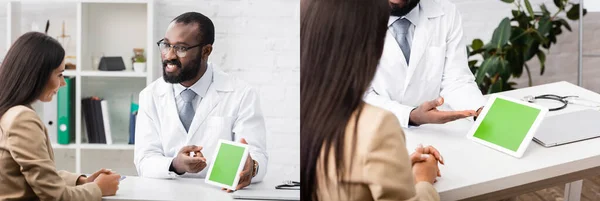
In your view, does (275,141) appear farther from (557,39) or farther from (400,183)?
(557,39)

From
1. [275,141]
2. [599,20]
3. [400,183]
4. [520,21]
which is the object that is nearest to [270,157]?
[275,141]

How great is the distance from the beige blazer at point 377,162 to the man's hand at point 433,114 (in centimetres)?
33

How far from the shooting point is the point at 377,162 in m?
1.61

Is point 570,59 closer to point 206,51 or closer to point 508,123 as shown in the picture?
point 508,123

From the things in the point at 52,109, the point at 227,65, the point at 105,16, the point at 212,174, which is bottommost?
the point at 212,174

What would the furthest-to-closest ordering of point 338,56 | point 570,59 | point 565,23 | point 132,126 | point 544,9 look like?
point 570,59
point 565,23
point 544,9
point 132,126
point 338,56

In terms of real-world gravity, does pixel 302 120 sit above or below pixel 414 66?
below

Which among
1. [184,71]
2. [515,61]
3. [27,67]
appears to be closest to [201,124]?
[184,71]

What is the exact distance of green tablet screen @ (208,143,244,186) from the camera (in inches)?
73.9

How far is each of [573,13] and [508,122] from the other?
146 cm

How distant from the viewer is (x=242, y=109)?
6.23 feet

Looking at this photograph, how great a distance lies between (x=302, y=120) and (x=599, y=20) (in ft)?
7.25

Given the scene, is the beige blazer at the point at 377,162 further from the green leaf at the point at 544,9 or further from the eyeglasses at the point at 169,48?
the green leaf at the point at 544,9

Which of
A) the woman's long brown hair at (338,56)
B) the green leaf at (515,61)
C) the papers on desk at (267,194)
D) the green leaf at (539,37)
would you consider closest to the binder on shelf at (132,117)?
the papers on desk at (267,194)
